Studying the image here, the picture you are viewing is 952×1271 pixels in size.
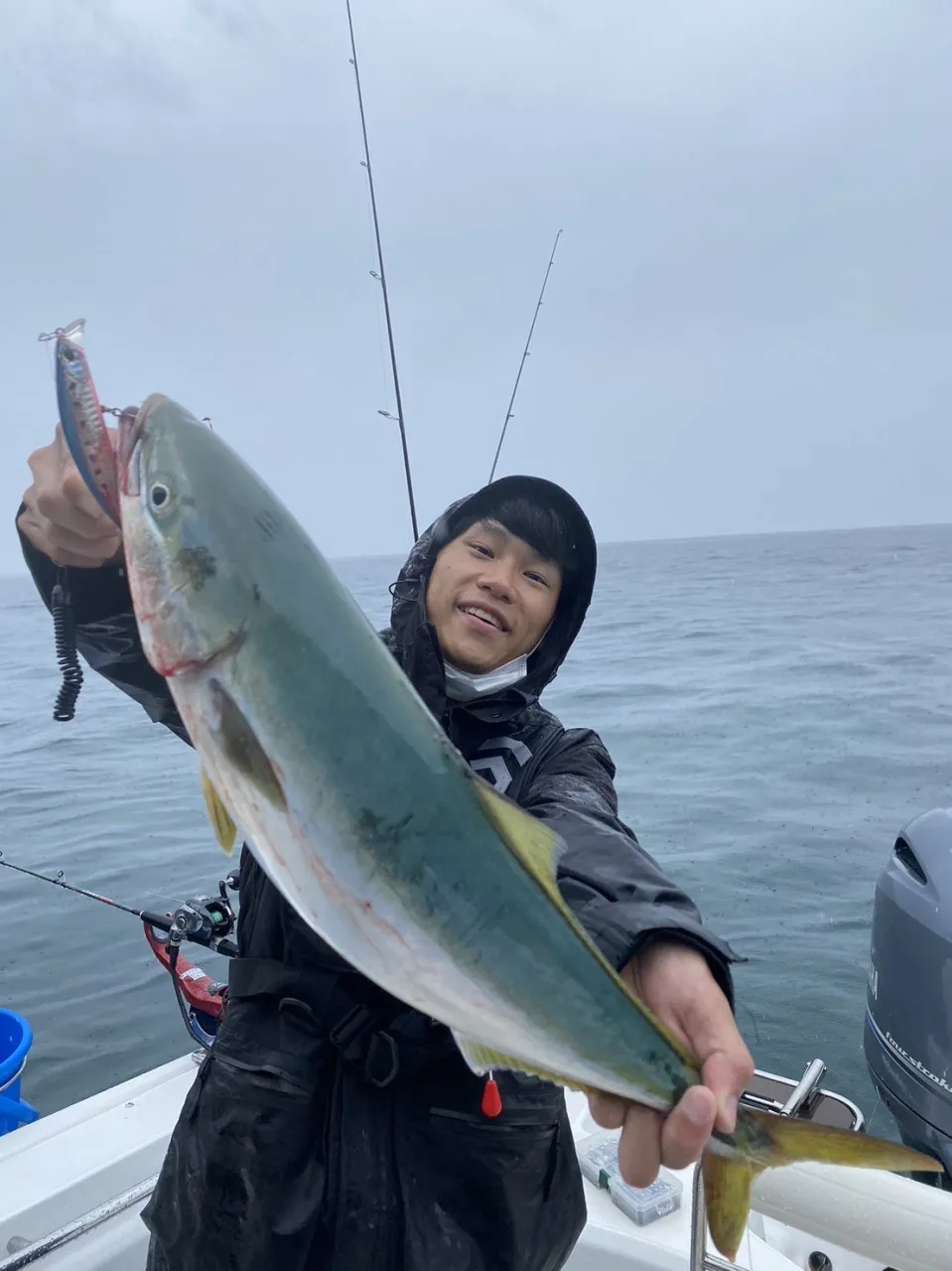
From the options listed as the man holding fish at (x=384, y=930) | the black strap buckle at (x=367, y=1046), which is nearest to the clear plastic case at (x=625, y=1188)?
the man holding fish at (x=384, y=930)

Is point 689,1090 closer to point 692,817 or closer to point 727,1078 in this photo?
point 727,1078

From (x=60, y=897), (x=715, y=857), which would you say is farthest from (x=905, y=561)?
(x=60, y=897)

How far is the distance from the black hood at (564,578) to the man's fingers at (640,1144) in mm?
1290

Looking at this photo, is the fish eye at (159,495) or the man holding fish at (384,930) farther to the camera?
the fish eye at (159,495)

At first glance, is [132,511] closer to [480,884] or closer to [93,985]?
[480,884]

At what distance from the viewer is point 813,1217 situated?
7.42 feet

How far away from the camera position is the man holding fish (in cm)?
143

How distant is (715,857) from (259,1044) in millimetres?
10012

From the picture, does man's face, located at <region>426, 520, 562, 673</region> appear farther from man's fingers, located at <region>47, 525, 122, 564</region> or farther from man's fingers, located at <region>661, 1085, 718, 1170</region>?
man's fingers, located at <region>661, 1085, 718, 1170</region>

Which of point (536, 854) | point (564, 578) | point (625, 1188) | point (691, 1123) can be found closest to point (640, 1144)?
point (691, 1123)

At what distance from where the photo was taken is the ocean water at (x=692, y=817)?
7.97m

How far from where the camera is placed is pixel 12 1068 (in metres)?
4.29

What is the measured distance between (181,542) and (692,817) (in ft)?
40.1

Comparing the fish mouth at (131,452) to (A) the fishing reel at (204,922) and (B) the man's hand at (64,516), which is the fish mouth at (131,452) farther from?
(A) the fishing reel at (204,922)
